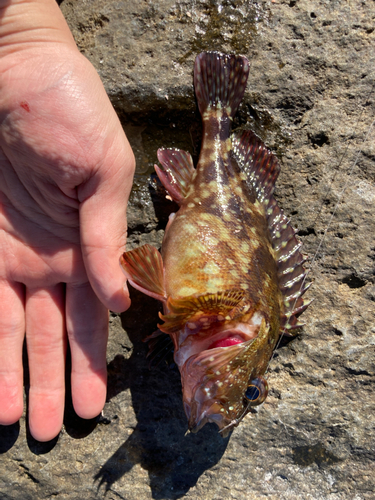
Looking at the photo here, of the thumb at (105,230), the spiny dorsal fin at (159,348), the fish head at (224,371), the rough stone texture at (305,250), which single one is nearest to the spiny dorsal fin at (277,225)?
the rough stone texture at (305,250)

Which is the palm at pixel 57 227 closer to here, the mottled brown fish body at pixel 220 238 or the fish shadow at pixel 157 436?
the fish shadow at pixel 157 436

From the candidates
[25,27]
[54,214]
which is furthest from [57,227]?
[25,27]

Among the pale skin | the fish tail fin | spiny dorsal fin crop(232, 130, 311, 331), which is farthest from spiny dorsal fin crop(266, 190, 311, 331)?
the pale skin

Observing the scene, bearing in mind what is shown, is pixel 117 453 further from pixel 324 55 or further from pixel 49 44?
pixel 324 55

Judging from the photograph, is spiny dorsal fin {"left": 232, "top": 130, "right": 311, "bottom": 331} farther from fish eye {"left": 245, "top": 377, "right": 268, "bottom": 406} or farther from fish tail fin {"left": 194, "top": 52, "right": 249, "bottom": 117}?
fish eye {"left": 245, "top": 377, "right": 268, "bottom": 406}

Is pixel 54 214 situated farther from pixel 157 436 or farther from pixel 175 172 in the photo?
pixel 157 436

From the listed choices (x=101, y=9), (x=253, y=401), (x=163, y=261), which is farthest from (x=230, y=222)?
(x=101, y=9)

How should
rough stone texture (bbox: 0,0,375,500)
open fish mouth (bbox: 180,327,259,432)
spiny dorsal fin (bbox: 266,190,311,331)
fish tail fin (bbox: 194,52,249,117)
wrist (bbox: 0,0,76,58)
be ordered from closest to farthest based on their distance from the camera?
open fish mouth (bbox: 180,327,259,432)
wrist (bbox: 0,0,76,58)
spiny dorsal fin (bbox: 266,190,311,331)
fish tail fin (bbox: 194,52,249,117)
rough stone texture (bbox: 0,0,375,500)
